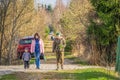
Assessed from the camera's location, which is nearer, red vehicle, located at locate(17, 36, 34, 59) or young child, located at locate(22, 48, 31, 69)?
young child, located at locate(22, 48, 31, 69)

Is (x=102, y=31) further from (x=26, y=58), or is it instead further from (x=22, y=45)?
(x=22, y=45)

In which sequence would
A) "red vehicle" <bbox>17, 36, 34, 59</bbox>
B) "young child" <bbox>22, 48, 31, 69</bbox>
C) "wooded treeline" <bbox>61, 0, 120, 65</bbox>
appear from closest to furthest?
"young child" <bbox>22, 48, 31, 69</bbox>, "wooded treeline" <bbox>61, 0, 120, 65</bbox>, "red vehicle" <bbox>17, 36, 34, 59</bbox>

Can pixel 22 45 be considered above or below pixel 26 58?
above

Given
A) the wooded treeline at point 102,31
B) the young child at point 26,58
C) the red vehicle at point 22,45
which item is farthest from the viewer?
the red vehicle at point 22,45

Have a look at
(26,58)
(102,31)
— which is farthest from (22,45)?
(26,58)

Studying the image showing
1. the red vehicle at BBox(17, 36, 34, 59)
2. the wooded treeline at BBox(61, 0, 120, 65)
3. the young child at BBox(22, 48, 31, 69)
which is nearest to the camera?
the young child at BBox(22, 48, 31, 69)

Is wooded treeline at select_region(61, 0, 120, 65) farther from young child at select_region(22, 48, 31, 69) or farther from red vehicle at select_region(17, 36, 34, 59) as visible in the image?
red vehicle at select_region(17, 36, 34, 59)

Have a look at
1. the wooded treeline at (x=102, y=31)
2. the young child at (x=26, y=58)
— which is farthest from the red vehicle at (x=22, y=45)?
the young child at (x=26, y=58)

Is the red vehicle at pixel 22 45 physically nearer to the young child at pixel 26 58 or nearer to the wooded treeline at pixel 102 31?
the wooded treeline at pixel 102 31

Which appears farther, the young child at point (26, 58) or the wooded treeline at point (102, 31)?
the wooded treeline at point (102, 31)

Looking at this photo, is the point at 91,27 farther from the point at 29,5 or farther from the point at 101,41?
the point at 29,5

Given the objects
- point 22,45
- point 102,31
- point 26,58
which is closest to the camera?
point 26,58

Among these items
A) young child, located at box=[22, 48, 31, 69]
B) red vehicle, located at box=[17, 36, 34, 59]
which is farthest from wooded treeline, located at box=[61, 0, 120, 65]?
red vehicle, located at box=[17, 36, 34, 59]

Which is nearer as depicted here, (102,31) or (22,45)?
(102,31)
